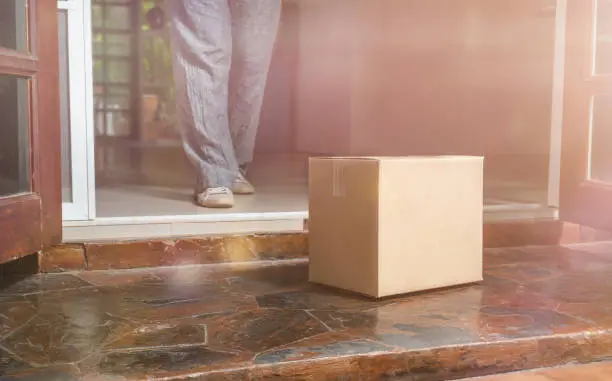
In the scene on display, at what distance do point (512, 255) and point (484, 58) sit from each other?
2.20m

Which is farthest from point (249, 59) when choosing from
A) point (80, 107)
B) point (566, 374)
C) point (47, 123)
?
point (566, 374)

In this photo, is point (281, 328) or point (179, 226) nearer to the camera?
point (281, 328)

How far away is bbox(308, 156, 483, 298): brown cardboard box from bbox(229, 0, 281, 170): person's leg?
879 mm

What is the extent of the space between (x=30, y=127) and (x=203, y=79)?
61 centimetres

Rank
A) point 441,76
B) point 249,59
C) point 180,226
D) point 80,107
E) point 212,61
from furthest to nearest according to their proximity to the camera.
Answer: point 441,76 < point 249,59 < point 212,61 < point 180,226 < point 80,107

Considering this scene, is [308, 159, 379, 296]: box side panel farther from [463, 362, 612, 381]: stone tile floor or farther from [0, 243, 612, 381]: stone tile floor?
[463, 362, 612, 381]: stone tile floor

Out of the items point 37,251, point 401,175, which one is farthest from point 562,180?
point 37,251

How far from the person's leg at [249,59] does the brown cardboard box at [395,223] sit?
0.88 m

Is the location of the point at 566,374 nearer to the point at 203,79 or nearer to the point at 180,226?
the point at 180,226

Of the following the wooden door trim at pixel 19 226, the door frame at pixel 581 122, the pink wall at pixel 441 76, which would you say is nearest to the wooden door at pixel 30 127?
the wooden door trim at pixel 19 226

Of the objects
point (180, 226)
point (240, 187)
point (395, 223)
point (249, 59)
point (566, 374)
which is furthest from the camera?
point (240, 187)

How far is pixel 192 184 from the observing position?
9.57ft

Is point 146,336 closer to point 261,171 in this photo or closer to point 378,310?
point 378,310

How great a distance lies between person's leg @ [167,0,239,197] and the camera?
1987 millimetres
